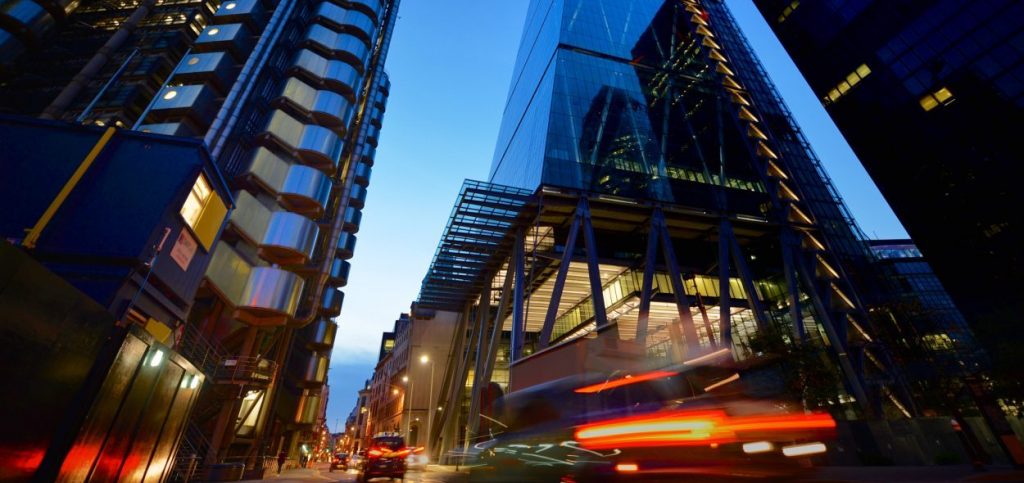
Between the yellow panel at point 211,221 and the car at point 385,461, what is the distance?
888 centimetres

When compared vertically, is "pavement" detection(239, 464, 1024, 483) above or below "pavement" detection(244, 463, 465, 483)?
below

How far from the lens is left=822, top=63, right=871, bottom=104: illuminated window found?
4759 cm

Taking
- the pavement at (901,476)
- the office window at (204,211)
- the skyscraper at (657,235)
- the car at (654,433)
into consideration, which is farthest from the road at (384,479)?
the office window at (204,211)

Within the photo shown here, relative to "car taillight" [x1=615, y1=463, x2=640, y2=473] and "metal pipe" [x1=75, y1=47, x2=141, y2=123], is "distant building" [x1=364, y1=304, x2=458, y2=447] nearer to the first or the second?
"metal pipe" [x1=75, y1=47, x2=141, y2=123]

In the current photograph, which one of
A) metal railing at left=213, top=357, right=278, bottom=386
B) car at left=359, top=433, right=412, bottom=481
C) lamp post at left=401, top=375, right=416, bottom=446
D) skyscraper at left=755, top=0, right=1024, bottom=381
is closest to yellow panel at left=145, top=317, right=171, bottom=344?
car at left=359, top=433, right=412, bottom=481

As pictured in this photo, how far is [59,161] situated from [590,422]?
46.2 ft

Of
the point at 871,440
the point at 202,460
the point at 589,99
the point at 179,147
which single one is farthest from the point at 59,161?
the point at 589,99

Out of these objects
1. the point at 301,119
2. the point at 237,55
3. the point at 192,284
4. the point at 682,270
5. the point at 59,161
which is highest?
the point at 237,55

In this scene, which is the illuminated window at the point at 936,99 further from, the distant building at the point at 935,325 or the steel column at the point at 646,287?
the steel column at the point at 646,287

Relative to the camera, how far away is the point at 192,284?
12.8m

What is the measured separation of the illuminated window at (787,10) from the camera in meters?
55.3

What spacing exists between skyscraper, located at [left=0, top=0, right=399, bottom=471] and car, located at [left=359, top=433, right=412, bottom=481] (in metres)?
7.32

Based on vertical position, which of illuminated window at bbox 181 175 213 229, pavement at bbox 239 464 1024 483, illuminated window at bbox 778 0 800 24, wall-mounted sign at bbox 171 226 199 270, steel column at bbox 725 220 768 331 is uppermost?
illuminated window at bbox 778 0 800 24

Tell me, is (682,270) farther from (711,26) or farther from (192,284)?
(711,26)
